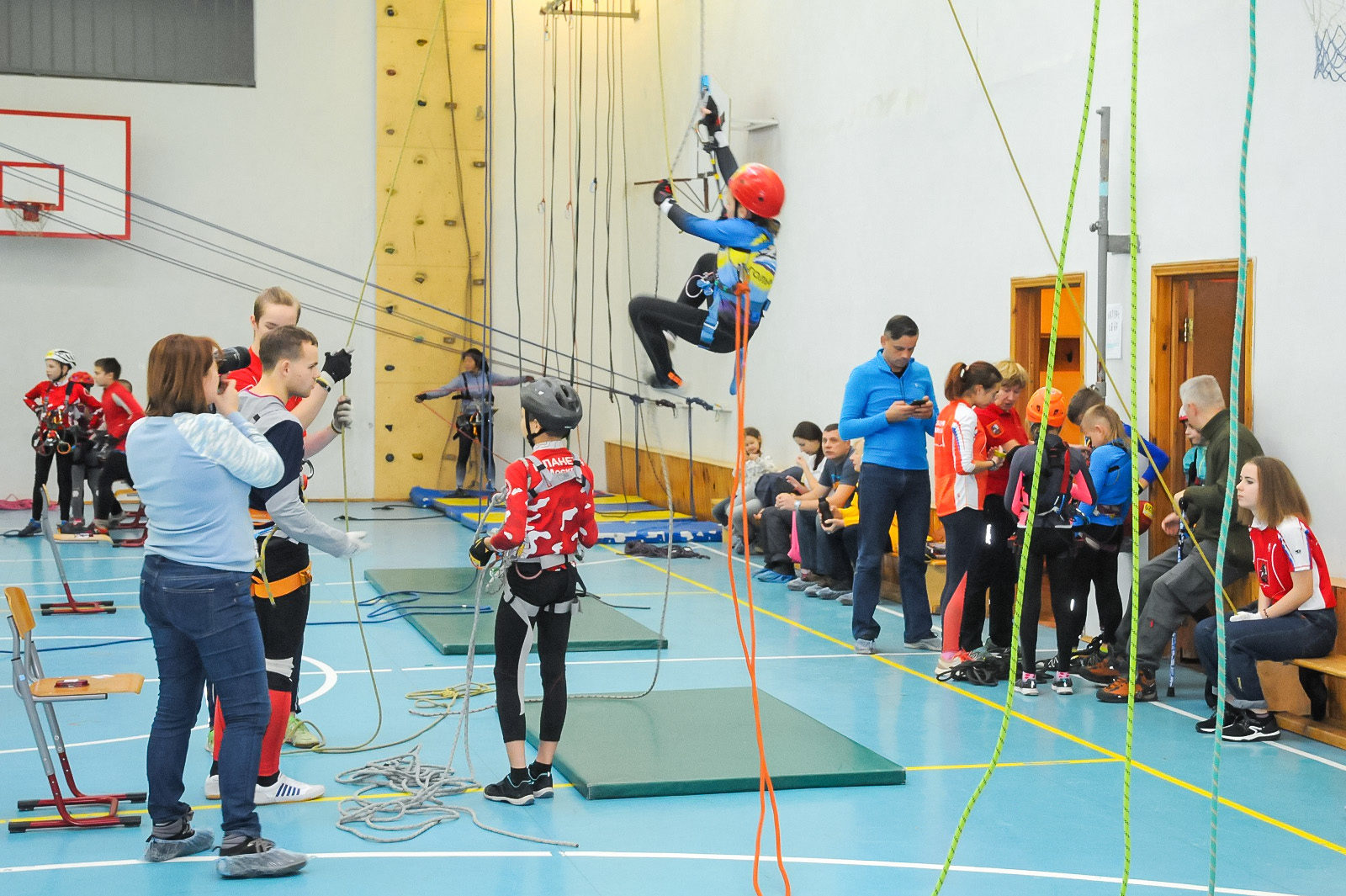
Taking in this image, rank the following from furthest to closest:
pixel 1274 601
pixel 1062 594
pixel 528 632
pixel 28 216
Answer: pixel 28 216 → pixel 1062 594 → pixel 1274 601 → pixel 528 632

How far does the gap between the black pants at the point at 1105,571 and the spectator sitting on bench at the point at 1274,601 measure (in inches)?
30.4

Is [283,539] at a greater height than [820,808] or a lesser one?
greater

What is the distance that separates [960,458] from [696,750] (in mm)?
2192

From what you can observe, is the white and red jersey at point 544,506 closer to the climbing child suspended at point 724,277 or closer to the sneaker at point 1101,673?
the climbing child suspended at point 724,277

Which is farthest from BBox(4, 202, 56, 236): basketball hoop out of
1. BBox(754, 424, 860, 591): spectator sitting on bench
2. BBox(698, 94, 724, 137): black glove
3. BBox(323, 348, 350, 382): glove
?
BBox(698, 94, 724, 137): black glove

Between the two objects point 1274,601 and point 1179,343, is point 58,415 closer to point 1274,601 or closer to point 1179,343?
point 1179,343

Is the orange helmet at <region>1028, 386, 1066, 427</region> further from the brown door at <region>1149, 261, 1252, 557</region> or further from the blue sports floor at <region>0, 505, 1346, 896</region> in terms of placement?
→ the blue sports floor at <region>0, 505, 1346, 896</region>

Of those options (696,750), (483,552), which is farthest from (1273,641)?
(483,552)

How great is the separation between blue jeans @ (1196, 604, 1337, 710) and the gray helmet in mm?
2884

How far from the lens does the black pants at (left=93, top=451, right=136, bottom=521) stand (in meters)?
11.3

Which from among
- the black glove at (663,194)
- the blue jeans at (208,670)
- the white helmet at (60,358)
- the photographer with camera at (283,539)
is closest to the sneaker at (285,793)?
the photographer with camera at (283,539)

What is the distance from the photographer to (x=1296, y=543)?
17.3 feet

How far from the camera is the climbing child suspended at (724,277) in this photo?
4.04 meters

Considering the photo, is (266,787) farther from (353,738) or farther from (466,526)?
(466,526)
